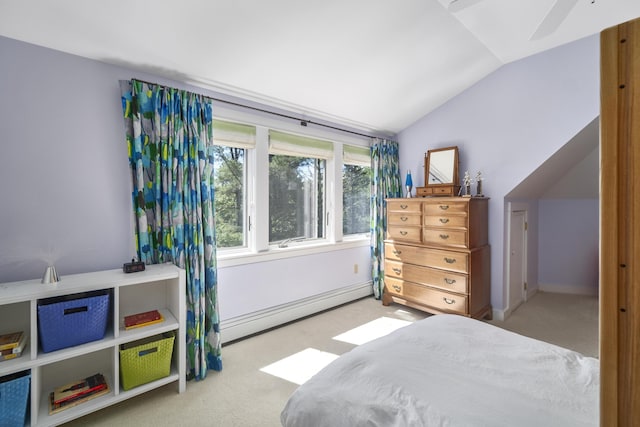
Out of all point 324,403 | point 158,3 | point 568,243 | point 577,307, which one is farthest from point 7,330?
point 568,243

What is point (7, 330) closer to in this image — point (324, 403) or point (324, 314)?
point (324, 403)

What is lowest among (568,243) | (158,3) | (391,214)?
(568,243)

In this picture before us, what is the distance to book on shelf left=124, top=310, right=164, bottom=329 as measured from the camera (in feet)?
6.29

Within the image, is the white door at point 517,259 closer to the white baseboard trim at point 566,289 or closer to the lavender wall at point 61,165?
the white baseboard trim at point 566,289

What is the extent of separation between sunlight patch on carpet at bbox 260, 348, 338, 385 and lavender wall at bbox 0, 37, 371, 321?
4.55ft

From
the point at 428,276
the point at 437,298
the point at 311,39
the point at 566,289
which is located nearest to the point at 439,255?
the point at 428,276

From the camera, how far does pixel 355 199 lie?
158 inches

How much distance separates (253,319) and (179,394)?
0.91m

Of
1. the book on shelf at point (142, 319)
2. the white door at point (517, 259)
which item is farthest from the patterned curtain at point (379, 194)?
the book on shelf at point (142, 319)

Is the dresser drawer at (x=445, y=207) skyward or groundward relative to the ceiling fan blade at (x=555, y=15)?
groundward

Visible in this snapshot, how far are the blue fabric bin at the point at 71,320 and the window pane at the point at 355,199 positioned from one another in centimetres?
268

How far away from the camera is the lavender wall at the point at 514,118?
9.04 ft

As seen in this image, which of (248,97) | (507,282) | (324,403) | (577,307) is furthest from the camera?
(577,307)

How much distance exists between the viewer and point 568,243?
13.8ft
